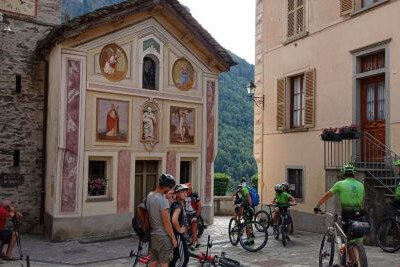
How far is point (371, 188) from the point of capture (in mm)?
10953

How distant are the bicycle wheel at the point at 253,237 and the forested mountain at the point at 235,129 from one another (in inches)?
1429

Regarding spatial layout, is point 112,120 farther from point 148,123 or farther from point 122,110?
point 148,123

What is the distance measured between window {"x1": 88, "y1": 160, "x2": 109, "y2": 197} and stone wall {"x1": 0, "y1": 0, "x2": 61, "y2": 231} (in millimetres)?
1984

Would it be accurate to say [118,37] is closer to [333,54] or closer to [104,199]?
[104,199]

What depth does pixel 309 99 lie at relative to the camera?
14.9 metres

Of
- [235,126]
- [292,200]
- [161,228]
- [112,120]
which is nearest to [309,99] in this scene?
[292,200]

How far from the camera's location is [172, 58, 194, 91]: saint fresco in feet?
51.3

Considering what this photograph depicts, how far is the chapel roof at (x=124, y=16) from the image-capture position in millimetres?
13211

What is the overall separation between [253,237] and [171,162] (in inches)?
192

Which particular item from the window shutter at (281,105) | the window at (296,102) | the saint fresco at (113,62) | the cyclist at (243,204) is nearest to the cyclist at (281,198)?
the cyclist at (243,204)

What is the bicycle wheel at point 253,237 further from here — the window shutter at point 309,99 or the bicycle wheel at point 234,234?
the window shutter at point 309,99

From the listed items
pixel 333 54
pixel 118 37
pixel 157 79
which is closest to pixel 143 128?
pixel 157 79

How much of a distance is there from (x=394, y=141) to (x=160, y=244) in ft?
25.1

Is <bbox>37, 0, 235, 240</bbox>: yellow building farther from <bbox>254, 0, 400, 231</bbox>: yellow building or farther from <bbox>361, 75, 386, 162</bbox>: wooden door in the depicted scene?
<bbox>361, 75, 386, 162</bbox>: wooden door
